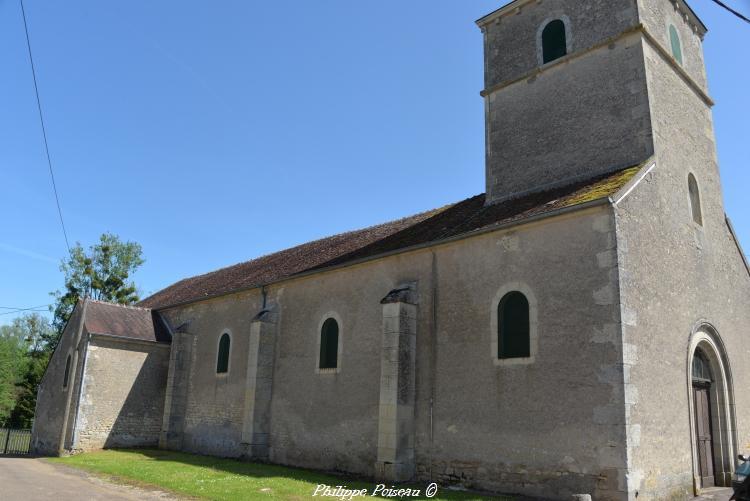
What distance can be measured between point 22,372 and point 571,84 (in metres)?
46.2

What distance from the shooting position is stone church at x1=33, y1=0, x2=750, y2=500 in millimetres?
10461

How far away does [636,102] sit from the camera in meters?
12.9

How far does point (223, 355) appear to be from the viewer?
2017 cm

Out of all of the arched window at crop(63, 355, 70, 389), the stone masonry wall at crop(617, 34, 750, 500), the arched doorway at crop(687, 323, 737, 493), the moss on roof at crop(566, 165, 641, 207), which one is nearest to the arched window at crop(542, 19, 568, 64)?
the stone masonry wall at crop(617, 34, 750, 500)

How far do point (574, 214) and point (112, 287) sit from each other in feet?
123

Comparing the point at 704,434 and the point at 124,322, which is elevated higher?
the point at 124,322

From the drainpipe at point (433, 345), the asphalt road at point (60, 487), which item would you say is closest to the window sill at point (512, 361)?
the drainpipe at point (433, 345)

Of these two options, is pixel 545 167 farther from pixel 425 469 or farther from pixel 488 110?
pixel 425 469

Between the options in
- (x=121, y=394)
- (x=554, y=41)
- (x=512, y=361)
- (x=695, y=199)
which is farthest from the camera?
(x=121, y=394)

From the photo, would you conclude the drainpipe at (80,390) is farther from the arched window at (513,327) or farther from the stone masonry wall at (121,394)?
the arched window at (513,327)

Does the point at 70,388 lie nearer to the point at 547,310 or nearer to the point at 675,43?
the point at 547,310

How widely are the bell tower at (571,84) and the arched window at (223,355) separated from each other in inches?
430

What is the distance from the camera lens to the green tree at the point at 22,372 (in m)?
35.7

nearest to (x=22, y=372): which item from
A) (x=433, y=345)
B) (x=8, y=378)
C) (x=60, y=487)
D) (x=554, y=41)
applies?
(x=8, y=378)
